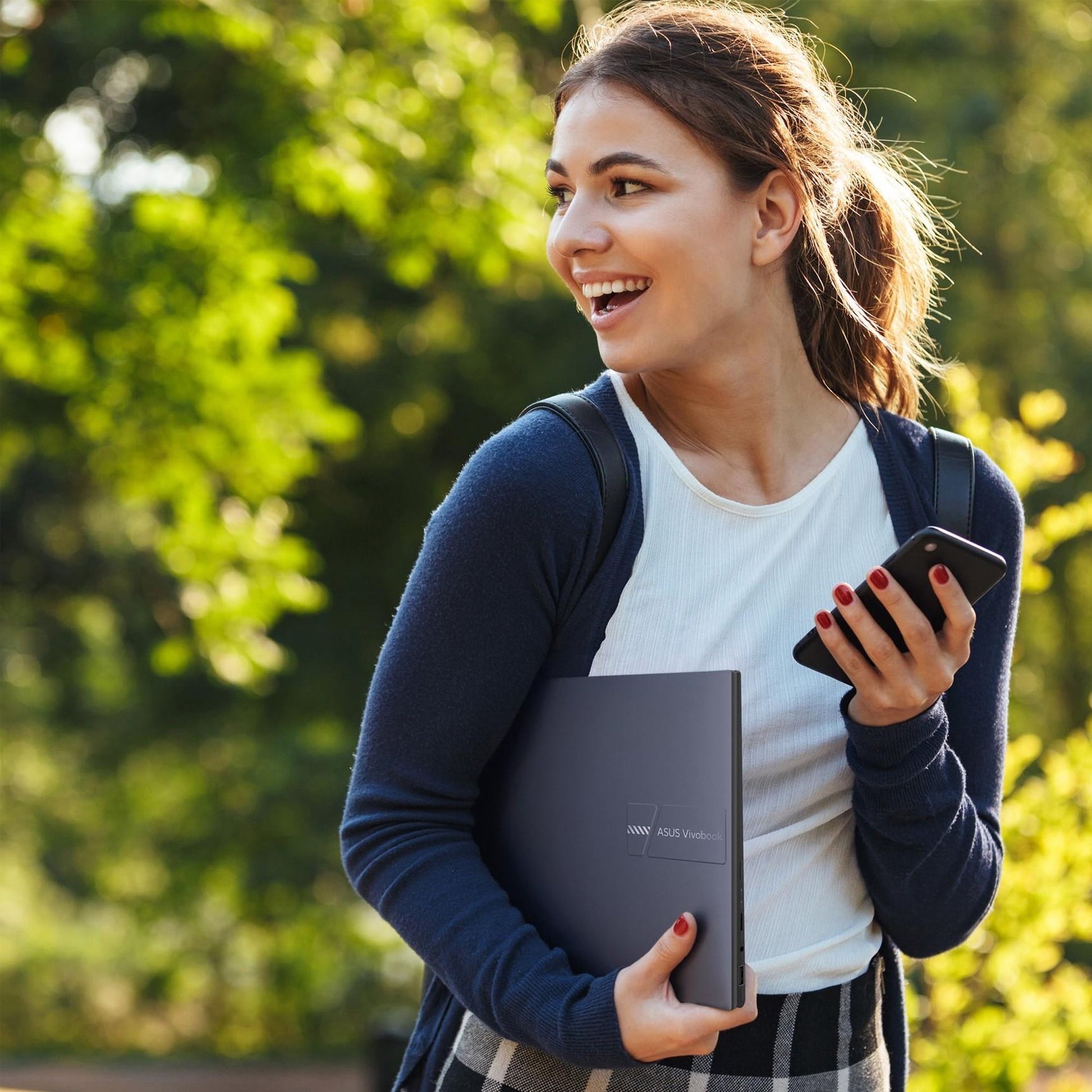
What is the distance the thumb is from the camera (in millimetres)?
1157

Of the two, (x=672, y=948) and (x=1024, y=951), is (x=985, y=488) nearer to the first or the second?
(x=672, y=948)

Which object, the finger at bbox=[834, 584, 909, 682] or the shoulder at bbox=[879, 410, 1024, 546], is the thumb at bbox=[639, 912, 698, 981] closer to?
the finger at bbox=[834, 584, 909, 682]

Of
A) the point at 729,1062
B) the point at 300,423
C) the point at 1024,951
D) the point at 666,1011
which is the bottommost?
the point at 300,423

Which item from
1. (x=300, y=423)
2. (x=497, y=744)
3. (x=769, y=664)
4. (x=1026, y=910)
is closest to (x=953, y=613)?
(x=769, y=664)

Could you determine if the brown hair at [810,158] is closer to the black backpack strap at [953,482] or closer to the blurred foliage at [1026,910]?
the black backpack strap at [953,482]

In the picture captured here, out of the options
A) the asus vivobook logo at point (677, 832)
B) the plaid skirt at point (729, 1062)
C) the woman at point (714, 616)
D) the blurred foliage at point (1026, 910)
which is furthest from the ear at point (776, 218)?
the blurred foliage at point (1026, 910)

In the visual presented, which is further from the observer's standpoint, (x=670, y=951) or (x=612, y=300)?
(x=612, y=300)

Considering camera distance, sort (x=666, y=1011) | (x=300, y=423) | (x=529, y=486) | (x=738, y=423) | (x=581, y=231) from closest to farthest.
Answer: (x=666, y=1011) → (x=529, y=486) → (x=581, y=231) → (x=738, y=423) → (x=300, y=423)

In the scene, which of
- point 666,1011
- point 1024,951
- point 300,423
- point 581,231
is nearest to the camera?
point 666,1011

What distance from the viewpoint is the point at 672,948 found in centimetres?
116

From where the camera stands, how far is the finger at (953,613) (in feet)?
3.85

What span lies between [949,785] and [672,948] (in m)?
0.36

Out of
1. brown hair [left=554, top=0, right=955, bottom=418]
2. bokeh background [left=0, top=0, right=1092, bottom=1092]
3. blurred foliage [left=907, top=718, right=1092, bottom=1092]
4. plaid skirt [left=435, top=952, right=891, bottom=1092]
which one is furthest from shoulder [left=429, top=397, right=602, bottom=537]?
blurred foliage [left=907, top=718, right=1092, bottom=1092]

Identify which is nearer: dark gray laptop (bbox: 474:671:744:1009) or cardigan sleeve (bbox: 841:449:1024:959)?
dark gray laptop (bbox: 474:671:744:1009)
